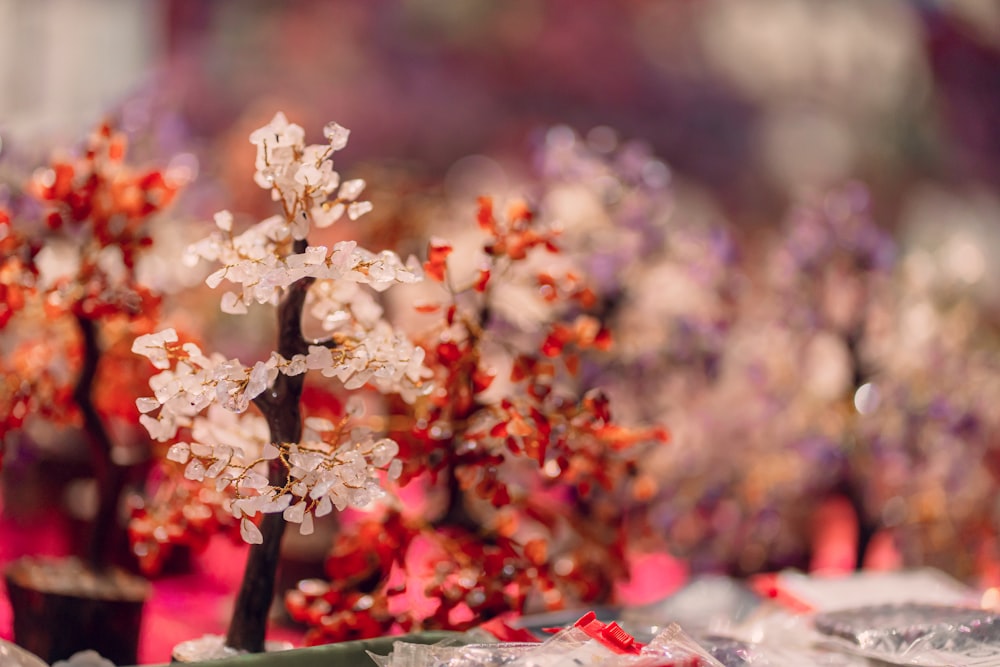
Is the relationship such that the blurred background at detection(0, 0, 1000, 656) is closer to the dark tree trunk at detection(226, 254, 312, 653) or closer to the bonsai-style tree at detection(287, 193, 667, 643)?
the bonsai-style tree at detection(287, 193, 667, 643)

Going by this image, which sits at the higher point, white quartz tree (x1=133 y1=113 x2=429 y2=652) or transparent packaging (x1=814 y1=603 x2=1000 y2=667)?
white quartz tree (x1=133 y1=113 x2=429 y2=652)

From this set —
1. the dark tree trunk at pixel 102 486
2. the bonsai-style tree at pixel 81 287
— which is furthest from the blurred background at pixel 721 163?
the dark tree trunk at pixel 102 486

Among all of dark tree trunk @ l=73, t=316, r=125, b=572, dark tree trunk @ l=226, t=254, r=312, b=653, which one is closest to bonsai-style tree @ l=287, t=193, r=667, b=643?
dark tree trunk @ l=226, t=254, r=312, b=653

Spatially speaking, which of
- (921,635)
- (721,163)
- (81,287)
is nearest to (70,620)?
(81,287)

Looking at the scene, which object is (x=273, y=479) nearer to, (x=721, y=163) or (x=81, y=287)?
(x=81, y=287)

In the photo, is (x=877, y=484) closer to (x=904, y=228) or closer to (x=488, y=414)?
(x=488, y=414)

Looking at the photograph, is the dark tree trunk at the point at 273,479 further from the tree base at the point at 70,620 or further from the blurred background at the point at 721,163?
the blurred background at the point at 721,163

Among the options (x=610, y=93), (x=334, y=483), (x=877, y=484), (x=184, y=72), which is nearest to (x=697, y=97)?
(x=610, y=93)
